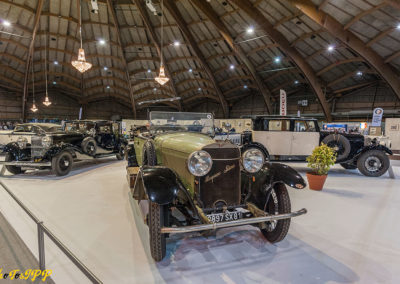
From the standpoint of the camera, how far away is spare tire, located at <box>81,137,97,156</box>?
23.7 ft

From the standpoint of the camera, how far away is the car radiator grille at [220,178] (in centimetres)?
242

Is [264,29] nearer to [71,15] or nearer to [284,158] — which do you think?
[284,158]

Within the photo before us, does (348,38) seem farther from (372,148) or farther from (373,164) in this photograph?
(373,164)

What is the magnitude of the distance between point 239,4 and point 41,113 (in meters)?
25.5

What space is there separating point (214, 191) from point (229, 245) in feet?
2.45

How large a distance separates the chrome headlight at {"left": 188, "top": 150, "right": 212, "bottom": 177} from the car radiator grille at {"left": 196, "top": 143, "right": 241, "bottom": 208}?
132 millimetres

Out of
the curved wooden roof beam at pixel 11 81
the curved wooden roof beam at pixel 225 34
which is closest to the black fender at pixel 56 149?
the curved wooden roof beam at pixel 225 34

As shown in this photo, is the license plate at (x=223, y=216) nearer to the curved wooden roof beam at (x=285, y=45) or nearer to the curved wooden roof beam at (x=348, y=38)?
the curved wooden roof beam at (x=348, y=38)

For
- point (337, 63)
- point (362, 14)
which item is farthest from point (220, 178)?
point (337, 63)

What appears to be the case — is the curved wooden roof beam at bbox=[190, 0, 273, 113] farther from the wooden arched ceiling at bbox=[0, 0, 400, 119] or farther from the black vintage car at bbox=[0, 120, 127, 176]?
the black vintage car at bbox=[0, 120, 127, 176]

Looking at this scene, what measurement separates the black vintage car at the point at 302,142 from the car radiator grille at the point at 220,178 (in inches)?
174

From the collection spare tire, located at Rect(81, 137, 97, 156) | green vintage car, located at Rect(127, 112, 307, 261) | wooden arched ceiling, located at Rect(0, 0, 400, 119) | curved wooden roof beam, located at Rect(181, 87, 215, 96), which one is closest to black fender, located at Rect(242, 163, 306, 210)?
green vintage car, located at Rect(127, 112, 307, 261)

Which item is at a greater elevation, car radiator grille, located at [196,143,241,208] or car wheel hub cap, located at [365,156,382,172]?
car radiator grille, located at [196,143,241,208]

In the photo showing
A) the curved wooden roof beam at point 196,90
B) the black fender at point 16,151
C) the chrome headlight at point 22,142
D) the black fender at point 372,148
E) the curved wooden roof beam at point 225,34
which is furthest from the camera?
the curved wooden roof beam at point 196,90
